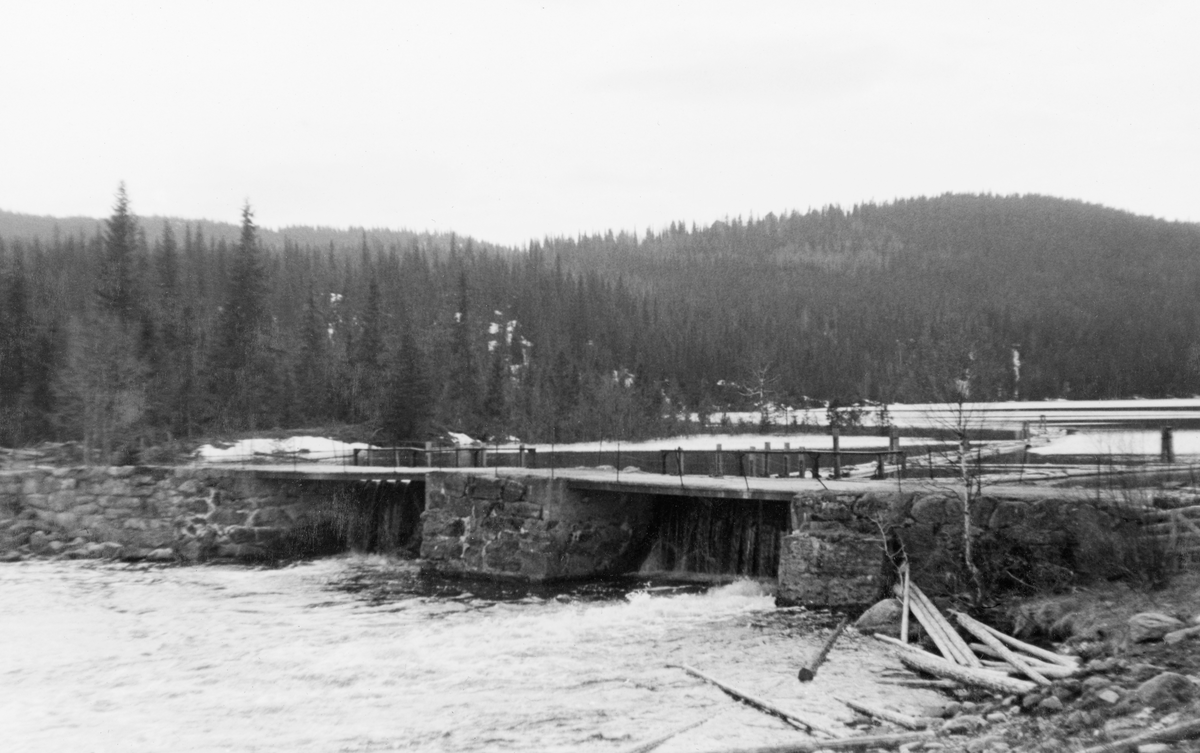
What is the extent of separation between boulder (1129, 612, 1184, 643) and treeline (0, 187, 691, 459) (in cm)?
3720

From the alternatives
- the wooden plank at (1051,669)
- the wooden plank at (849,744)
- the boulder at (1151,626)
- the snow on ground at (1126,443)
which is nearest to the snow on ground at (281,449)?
the snow on ground at (1126,443)

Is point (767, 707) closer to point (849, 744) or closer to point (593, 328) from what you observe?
point (849, 744)

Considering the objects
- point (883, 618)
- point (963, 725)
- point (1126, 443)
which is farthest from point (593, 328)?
point (963, 725)

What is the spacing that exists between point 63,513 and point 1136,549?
105 feet

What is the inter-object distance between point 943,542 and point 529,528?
10772mm

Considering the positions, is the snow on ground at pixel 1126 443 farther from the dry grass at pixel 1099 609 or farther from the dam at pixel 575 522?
the dry grass at pixel 1099 609

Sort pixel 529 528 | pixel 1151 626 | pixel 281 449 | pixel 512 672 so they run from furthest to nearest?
1. pixel 281 449
2. pixel 529 528
3. pixel 512 672
4. pixel 1151 626

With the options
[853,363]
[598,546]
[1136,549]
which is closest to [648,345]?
[853,363]

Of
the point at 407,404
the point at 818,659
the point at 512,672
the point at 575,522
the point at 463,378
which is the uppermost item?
the point at 463,378

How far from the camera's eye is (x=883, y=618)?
1583 centimetres

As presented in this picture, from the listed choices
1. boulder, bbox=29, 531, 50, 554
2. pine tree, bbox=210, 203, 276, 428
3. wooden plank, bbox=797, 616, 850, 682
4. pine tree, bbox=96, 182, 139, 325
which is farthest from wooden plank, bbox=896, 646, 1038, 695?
pine tree, bbox=210, 203, 276, 428

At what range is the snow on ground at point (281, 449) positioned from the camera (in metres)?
41.3

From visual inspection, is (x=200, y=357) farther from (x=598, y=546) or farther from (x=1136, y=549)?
(x=1136, y=549)

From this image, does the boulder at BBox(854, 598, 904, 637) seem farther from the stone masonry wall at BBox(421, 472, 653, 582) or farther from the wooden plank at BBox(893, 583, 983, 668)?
the stone masonry wall at BBox(421, 472, 653, 582)
